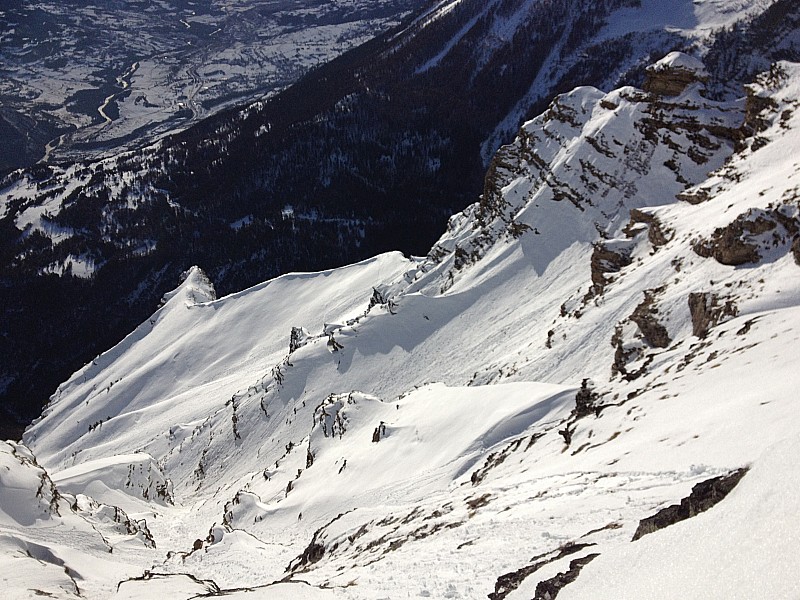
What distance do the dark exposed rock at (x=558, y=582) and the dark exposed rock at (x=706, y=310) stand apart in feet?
63.3

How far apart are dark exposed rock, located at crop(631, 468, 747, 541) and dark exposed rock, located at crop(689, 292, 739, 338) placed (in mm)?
18186

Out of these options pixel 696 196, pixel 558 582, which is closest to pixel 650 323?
pixel 696 196

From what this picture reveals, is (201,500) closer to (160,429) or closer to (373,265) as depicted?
(160,429)

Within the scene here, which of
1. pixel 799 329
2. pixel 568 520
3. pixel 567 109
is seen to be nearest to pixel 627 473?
pixel 568 520

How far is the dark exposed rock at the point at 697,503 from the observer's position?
34.9ft

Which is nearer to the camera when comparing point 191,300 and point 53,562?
point 53,562

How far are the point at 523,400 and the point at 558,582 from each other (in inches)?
865

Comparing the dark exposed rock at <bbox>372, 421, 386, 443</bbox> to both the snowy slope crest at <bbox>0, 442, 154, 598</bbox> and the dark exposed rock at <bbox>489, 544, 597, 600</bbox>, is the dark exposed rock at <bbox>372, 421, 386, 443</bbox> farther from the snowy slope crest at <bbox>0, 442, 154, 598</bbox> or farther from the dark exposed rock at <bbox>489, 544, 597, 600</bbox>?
the dark exposed rock at <bbox>489, 544, 597, 600</bbox>

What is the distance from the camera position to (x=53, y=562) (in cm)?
2964

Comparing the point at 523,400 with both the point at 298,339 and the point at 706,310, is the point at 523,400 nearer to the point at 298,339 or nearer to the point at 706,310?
the point at 706,310

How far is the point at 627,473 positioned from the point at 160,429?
70312 mm

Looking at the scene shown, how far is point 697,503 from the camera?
10.9 meters

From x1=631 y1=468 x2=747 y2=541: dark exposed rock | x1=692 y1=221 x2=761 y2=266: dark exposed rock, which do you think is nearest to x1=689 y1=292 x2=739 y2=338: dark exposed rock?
x1=692 y1=221 x2=761 y2=266: dark exposed rock

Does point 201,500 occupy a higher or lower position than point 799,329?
lower
